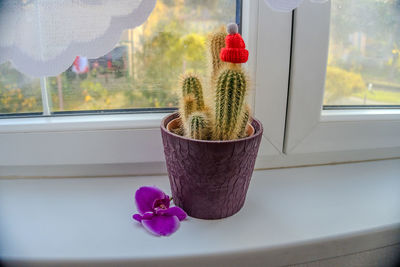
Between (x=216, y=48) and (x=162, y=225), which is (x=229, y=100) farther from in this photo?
(x=162, y=225)

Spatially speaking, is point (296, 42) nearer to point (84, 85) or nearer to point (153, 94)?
point (153, 94)

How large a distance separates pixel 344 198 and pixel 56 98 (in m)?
0.65

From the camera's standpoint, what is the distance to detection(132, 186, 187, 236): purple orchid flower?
54cm

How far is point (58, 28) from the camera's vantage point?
0.46 m

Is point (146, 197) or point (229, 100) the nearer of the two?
point (229, 100)

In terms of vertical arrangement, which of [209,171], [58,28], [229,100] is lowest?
[209,171]

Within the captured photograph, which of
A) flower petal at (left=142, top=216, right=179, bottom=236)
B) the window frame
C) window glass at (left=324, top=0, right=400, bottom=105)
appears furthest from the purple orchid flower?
window glass at (left=324, top=0, right=400, bottom=105)

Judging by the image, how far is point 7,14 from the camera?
1.45 ft

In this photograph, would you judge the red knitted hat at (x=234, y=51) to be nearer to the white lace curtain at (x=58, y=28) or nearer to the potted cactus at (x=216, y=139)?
the potted cactus at (x=216, y=139)

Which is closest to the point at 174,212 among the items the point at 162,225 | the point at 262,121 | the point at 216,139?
the point at 162,225

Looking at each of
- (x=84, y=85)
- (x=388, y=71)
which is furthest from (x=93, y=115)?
(x=388, y=71)

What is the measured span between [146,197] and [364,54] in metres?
0.60

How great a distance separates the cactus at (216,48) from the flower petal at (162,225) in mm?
253

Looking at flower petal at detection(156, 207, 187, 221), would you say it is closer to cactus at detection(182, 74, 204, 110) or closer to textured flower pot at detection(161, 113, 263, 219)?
textured flower pot at detection(161, 113, 263, 219)
